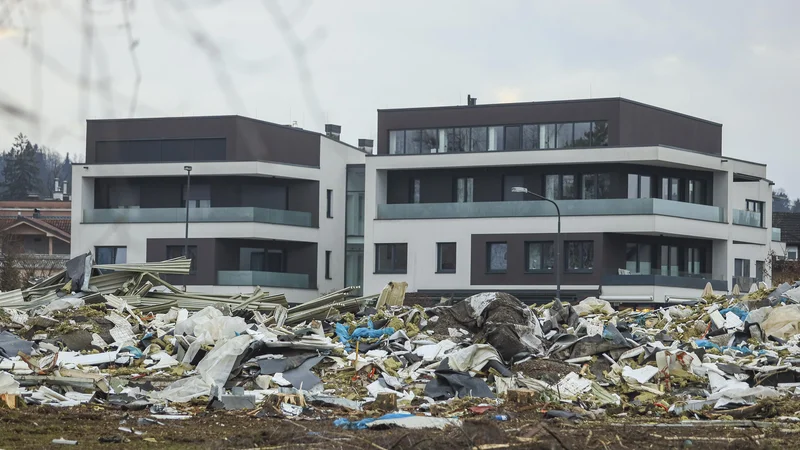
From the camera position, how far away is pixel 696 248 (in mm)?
58219

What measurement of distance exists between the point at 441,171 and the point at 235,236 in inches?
424

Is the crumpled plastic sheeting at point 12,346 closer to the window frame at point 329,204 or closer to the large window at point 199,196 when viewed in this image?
the large window at point 199,196

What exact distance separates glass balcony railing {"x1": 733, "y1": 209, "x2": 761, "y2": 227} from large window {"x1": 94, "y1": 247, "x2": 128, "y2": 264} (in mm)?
29943

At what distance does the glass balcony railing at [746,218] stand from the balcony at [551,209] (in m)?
1.21

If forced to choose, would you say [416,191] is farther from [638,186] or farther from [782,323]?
[782,323]

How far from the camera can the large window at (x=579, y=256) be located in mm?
54375

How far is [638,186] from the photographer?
56.1 metres

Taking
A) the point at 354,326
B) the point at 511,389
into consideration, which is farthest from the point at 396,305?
the point at 511,389

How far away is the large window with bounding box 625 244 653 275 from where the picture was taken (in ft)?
181

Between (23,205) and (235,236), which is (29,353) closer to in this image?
(23,205)

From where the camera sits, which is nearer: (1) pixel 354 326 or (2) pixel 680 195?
(1) pixel 354 326

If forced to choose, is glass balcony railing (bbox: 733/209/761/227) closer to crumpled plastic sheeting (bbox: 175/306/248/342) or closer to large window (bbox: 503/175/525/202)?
large window (bbox: 503/175/525/202)

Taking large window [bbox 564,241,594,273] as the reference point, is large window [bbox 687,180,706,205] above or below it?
above

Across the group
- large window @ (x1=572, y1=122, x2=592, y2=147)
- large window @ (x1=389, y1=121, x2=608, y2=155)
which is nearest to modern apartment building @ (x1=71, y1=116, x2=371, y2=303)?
large window @ (x1=389, y1=121, x2=608, y2=155)
